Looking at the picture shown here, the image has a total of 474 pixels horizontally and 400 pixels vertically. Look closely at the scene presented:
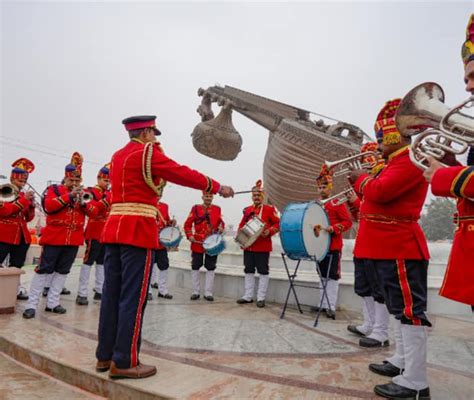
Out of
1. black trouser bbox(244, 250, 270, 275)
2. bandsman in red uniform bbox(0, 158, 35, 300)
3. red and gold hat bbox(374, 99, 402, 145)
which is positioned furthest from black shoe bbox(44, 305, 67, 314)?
red and gold hat bbox(374, 99, 402, 145)

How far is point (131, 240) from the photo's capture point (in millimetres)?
2963

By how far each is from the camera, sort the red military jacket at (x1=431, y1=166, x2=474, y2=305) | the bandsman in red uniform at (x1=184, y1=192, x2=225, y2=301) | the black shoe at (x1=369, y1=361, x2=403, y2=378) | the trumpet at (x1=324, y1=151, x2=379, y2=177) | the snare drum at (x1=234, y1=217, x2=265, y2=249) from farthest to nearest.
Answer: the bandsman in red uniform at (x1=184, y1=192, x2=225, y2=301) → the snare drum at (x1=234, y1=217, x2=265, y2=249) → the trumpet at (x1=324, y1=151, x2=379, y2=177) → the black shoe at (x1=369, y1=361, x2=403, y2=378) → the red military jacket at (x1=431, y1=166, x2=474, y2=305)

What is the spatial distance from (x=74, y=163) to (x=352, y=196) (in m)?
3.98

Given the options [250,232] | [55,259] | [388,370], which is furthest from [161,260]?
[388,370]

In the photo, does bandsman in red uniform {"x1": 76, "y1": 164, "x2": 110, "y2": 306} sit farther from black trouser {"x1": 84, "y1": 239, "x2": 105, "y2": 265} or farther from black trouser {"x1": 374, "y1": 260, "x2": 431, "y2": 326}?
black trouser {"x1": 374, "y1": 260, "x2": 431, "y2": 326}

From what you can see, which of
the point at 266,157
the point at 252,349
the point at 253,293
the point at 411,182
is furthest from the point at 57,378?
the point at 266,157

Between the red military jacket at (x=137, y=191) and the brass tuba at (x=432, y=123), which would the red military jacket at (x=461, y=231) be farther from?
the red military jacket at (x=137, y=191)

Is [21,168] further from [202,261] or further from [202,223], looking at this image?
[202,261]

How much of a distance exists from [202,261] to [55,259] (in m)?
2.58

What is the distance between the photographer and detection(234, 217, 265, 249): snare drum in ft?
19.8

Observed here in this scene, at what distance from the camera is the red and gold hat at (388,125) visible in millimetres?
2979

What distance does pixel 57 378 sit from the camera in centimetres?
310

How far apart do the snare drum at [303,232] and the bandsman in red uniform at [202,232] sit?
91.7 inches

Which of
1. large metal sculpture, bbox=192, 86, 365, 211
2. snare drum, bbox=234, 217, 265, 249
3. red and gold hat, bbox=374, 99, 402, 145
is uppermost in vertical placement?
large metal sculpture, bbox=192, 86, 365, 211
